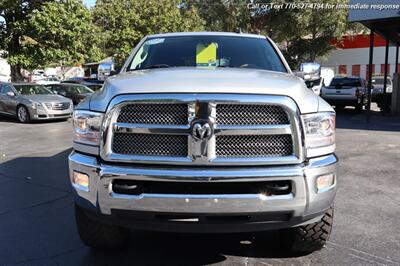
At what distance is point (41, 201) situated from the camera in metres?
5.79

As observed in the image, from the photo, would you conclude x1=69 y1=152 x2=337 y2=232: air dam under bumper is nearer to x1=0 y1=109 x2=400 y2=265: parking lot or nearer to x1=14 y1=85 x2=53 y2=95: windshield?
x1=0 y1=109 x2=400 y2=265: parking lot

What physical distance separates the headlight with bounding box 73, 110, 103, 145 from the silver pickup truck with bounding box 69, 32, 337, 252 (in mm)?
13

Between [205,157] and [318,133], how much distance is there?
34.6 inches

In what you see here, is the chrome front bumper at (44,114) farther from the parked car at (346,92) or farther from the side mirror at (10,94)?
the parked car at (346,92)

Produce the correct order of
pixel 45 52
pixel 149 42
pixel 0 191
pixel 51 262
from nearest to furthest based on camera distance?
pixel 51 262
pixel 149 42
pixel 0 191
pixel 45 52

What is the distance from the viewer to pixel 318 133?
134 inches

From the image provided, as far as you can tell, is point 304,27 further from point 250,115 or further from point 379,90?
point 250,115

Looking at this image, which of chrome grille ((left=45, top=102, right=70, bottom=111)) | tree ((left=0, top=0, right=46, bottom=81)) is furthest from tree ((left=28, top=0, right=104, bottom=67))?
chrome grille ((left=45, top=102, right=70, bottom=111))

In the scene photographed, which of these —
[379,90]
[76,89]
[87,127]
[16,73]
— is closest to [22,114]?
[76,89]

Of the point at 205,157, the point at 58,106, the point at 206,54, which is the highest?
the point at 206,54

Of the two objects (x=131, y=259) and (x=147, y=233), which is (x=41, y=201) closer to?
(x=147, y=233)

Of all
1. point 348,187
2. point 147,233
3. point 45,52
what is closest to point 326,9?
point 45,52

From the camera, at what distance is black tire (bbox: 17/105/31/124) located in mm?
15926

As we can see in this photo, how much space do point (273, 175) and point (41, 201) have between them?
3652 millimetres
